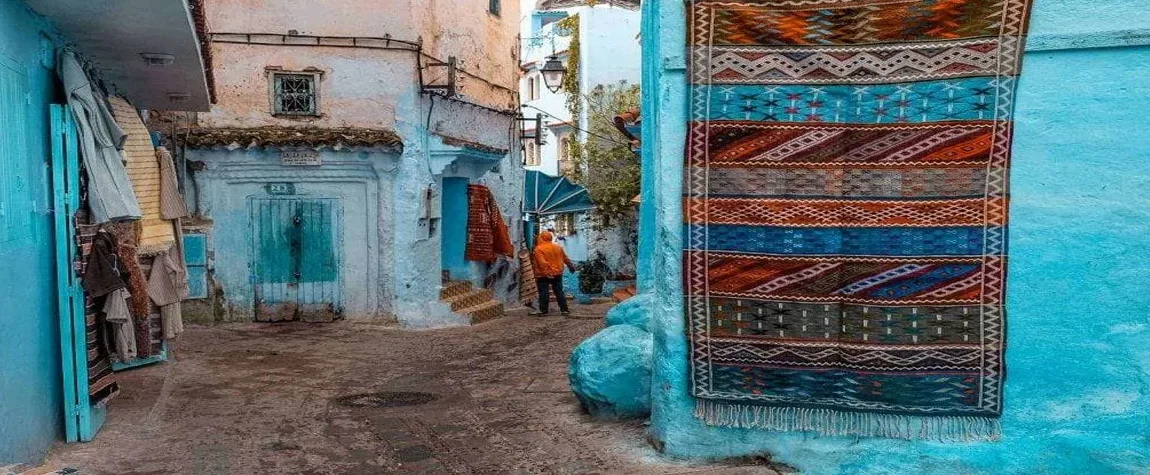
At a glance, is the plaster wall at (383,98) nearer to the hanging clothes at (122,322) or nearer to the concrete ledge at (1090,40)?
the hanging clothes at (122,322)

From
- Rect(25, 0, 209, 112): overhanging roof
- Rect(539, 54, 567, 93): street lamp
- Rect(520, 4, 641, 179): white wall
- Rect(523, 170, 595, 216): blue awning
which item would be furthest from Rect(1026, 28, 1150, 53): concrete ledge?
Rect(520, 4, 641, 179): white wall

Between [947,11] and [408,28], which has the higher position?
[408,28]

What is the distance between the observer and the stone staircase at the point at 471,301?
14.9 metres

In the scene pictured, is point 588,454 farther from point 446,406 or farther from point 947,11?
point 947,11

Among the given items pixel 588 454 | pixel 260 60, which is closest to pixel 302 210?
pixel 260 60

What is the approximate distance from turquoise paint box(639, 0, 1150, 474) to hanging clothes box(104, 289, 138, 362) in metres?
5.02

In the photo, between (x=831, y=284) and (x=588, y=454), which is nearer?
(x=831, y=284)

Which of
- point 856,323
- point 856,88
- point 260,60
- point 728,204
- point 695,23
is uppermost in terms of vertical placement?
point 260,60

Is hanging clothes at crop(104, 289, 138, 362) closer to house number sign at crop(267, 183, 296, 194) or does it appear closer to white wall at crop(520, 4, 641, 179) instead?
house number sign at crop(267, 183, 296, 194)

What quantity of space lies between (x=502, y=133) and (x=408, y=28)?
154 inches

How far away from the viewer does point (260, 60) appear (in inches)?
544

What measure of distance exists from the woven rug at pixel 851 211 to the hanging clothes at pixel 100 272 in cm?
381

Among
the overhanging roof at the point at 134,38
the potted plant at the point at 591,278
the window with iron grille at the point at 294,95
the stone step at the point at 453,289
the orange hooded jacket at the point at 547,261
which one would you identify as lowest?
the potted plant at the point at 591,278

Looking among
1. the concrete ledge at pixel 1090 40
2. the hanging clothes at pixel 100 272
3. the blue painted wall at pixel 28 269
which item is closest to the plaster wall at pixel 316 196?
the hanging clothes at pixel 100 272
